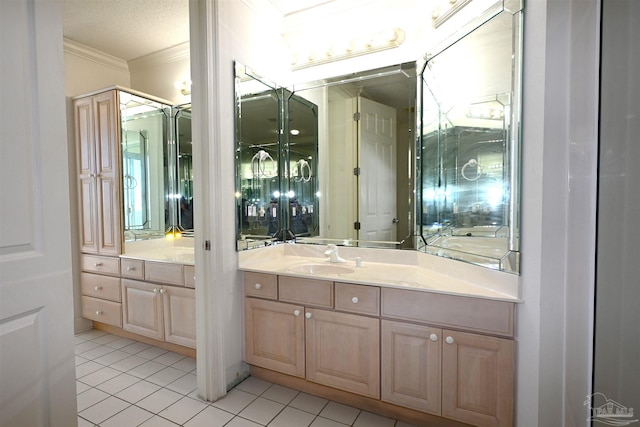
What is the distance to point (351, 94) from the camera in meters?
2.27

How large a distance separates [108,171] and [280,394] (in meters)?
2.45

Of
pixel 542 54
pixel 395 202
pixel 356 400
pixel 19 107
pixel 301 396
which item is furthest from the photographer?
pixel 395 202

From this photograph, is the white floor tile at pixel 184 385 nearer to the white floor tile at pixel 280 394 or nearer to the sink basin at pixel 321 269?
the white floor tile at pixel 280 394

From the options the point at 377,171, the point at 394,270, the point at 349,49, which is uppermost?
the point at 349,49

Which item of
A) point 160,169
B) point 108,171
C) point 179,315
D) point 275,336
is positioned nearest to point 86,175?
point 108,171

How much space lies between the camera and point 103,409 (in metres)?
1.82

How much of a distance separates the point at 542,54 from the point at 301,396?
2.21 metres

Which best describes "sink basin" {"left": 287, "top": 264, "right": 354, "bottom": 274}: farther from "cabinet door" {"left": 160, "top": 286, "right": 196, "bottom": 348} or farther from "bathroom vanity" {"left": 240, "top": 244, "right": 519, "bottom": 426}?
"cabinet door" {"left": 160, "top": 286, "right": 196, "bottom": 348}

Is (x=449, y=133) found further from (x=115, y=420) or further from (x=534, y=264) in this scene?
(x=115, y=420)

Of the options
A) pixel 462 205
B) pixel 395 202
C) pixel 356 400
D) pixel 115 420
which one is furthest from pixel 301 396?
pixel 462 205

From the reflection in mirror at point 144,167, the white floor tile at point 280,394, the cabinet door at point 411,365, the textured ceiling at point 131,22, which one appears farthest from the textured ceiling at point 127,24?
the white floor tile at point 280,394

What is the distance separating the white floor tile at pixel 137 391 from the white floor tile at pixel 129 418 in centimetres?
11

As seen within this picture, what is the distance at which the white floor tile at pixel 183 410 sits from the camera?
171 cm

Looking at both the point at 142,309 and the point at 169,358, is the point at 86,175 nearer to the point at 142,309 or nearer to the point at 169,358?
the point at 142,309
